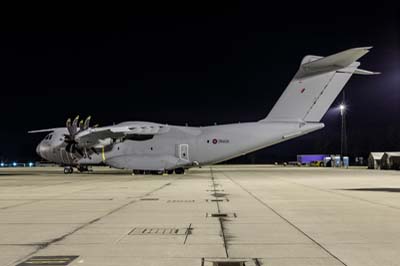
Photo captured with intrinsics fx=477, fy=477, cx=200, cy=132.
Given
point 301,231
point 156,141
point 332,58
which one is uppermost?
point 332,58

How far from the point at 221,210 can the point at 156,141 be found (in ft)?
82.7

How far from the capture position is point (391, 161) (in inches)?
2031

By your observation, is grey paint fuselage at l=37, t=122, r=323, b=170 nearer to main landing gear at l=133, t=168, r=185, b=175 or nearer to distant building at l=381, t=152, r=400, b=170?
main landing gear at l=133, t=168, r=185, b=175

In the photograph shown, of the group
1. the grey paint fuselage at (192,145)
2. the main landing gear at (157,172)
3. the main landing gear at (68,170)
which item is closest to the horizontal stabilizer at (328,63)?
the grey paint fuselage at (192,145)

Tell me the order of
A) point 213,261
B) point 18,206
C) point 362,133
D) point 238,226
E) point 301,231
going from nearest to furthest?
point 213,261
point 301,231
point 238,226
point 18,206
point 362,133

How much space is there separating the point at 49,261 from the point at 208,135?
3020cm

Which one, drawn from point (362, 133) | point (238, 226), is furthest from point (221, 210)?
point (362, 133)

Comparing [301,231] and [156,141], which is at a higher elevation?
[156,141]

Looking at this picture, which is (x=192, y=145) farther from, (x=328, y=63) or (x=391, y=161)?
(x=391, y=161)

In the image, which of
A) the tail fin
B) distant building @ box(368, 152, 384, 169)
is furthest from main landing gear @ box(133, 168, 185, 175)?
distant building @ box(368, 152, 384, 169)

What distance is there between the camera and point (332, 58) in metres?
29.5

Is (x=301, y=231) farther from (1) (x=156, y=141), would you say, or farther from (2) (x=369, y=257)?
(1) (x=156, y=141)

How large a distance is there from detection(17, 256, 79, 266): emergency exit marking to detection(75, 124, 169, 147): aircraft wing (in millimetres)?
28846

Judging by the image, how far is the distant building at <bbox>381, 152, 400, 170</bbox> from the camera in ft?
166
